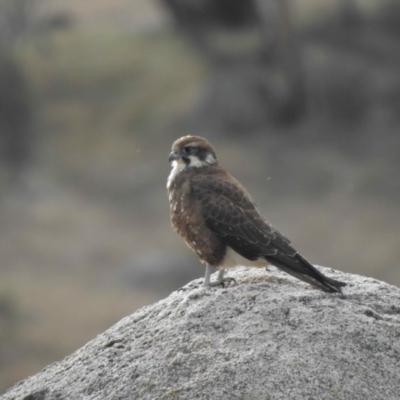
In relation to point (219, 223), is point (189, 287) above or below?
below

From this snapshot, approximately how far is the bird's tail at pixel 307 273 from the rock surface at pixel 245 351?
0.05 m

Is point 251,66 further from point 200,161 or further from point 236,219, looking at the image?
point 236,219

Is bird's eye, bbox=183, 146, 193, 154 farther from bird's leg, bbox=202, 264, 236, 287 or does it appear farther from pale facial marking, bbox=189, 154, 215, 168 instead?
bird's leg, bbox=202, 264, 236, 287

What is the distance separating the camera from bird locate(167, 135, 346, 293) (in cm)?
458

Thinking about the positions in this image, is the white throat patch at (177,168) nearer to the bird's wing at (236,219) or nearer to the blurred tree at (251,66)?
the bird's wing at (236,219)

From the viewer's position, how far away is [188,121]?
20.4 m

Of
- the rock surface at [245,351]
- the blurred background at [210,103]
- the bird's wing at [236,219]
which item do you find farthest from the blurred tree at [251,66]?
the rock surface at [245,351]

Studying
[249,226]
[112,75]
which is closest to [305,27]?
[112,75]

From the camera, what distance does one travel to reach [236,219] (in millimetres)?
4727

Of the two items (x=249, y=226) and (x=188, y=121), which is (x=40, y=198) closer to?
(x=188, y=121)

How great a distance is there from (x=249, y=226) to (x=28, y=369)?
361 inches

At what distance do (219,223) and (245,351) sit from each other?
1.08 meters

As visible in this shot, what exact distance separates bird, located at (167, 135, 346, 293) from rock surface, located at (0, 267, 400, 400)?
176 millimetres

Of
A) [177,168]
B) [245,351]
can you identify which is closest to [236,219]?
[177,168]
